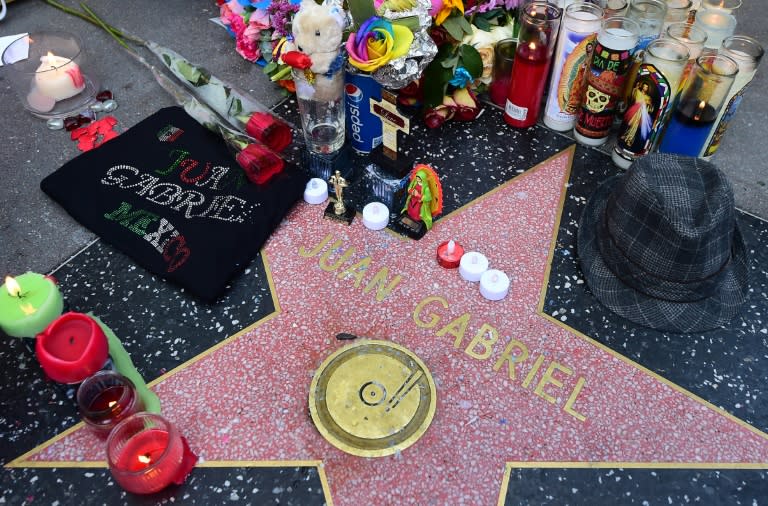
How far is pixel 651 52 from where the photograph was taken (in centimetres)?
109

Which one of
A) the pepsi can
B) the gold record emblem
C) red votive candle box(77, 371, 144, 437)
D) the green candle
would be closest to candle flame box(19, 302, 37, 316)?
the green candle

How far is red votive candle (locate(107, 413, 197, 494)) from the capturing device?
2.49ft

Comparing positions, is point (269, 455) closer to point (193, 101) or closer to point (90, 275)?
point (90, 275)

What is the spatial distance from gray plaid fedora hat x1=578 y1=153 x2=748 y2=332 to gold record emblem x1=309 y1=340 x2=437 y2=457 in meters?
0.37

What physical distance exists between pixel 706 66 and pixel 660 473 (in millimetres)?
751

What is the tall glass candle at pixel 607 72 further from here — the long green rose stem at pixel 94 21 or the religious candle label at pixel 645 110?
the long green rose stem at pixel 94 21

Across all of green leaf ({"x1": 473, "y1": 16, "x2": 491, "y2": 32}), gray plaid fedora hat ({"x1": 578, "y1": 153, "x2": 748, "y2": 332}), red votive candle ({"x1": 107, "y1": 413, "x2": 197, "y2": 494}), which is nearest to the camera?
red votive candle ({"x1": 107, "y1": 413, "x2": 197, "y2": 494})

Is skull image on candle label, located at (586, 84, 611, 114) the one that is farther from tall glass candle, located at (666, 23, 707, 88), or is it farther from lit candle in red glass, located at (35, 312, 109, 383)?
lit candle in red glass, located at (35, 312, 109, 383)

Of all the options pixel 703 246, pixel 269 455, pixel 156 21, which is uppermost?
pixel 703 246

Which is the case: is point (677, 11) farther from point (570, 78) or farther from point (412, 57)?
point (412, 57)

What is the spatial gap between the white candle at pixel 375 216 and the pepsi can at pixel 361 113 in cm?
18

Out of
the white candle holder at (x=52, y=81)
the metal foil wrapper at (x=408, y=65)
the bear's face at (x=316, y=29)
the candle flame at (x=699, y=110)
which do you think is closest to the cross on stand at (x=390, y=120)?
the metal foil wrapper at (x=408, y=65)

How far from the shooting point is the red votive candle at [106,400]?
80 cm

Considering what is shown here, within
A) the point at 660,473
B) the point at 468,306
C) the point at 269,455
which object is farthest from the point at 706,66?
the point at 269,455
